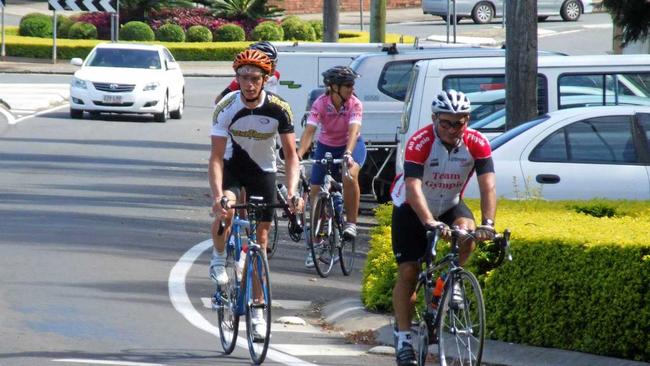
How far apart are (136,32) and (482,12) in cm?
1376

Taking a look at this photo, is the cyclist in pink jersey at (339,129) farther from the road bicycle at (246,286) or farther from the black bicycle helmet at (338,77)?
the road bicycle at (246,286)

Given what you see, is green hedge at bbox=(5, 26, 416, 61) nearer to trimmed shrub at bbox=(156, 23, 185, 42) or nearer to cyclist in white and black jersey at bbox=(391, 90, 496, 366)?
trimmed shrub at bbox=(156, 23, 185, 42)

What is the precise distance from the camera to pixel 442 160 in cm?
819

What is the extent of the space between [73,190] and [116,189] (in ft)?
2.11

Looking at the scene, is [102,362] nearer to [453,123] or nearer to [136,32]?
[453,123]

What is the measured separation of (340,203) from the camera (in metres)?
13.3

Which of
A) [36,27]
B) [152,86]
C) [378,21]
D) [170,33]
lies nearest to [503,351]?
[152,86]

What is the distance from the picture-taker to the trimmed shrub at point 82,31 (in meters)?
48.3

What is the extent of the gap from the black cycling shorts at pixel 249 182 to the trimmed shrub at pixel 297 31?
40.6 metres

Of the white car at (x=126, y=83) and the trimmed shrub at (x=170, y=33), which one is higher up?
the trimmed shrub at (x=170, y=33)

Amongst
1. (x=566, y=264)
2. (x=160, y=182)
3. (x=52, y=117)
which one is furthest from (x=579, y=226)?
(x=52, y=117)

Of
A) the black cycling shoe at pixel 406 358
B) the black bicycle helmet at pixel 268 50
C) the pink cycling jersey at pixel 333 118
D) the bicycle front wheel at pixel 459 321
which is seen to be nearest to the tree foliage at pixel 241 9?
the pink cycling jersey at pixel 333 118

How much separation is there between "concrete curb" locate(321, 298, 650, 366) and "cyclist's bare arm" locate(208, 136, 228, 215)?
4.93ft

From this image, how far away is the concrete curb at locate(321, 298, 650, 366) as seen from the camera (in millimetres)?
8695
